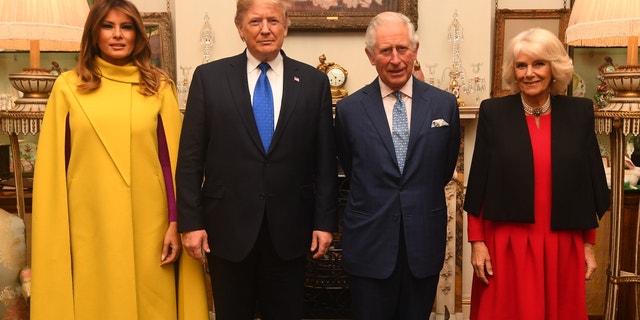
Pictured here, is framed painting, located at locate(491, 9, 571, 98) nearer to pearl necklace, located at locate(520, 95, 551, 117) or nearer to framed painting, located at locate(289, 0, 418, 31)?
framed painting, located at locate(289, 0, 418, 31)

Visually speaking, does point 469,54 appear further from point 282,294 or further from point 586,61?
point 282,294

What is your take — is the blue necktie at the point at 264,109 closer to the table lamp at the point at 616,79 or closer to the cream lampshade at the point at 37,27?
the cream lampshade at the point at 37,27

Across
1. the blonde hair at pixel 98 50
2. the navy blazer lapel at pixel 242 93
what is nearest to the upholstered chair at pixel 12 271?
the blonde hair at pixel 98 50

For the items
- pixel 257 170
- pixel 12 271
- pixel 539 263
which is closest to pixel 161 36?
pixel 12 271

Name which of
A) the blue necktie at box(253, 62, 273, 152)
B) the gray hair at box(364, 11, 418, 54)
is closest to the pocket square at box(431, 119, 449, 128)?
the gray hair at box(364, 11, 418, 54)

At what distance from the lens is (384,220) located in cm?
203

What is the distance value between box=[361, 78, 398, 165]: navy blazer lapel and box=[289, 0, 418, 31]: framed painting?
5.40 feet

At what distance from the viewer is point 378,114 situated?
6.76 ft

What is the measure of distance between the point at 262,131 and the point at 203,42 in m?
1.82

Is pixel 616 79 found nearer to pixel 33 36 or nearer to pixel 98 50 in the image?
pixel 98 50

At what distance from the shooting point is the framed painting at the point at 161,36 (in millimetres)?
3797

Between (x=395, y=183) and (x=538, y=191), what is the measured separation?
1.55ft

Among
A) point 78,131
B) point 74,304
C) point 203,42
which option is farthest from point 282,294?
point 203,42

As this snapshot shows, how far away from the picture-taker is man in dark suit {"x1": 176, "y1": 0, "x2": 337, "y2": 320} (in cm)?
204
